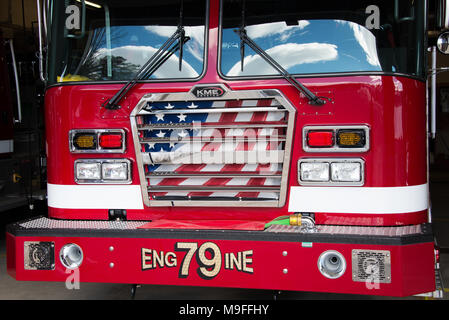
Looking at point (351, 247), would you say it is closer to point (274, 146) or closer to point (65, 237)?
point (274, 146)

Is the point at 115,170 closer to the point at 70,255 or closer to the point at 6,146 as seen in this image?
the point at 70,255

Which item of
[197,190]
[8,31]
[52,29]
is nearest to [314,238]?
[197,190]

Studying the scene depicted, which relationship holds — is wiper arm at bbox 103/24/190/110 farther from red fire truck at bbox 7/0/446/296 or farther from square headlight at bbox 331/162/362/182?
square headlight at bbox 331/162/362/182

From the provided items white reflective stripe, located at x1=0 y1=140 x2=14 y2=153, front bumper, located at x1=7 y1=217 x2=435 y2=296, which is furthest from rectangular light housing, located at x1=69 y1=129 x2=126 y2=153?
white reflective stripe, located at x1=0 y1=140 x2=14 y2=153

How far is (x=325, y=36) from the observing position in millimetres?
3754

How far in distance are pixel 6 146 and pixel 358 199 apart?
16.4 ft

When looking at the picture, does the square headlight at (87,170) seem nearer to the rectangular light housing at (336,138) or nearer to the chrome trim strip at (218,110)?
the chrome trim strip at (218,110)

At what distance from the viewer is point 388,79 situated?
11.7 ft

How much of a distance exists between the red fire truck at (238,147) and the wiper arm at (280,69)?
0.01 m

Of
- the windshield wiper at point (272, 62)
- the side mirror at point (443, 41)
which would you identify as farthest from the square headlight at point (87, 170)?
→ the side mirror at point (443, 41)

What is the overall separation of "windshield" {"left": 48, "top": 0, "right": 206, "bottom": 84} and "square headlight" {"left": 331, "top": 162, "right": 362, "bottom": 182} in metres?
1.14

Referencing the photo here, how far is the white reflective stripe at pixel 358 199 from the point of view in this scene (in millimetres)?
3604

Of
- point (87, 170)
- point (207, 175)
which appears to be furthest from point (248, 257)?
point (87, 170)
